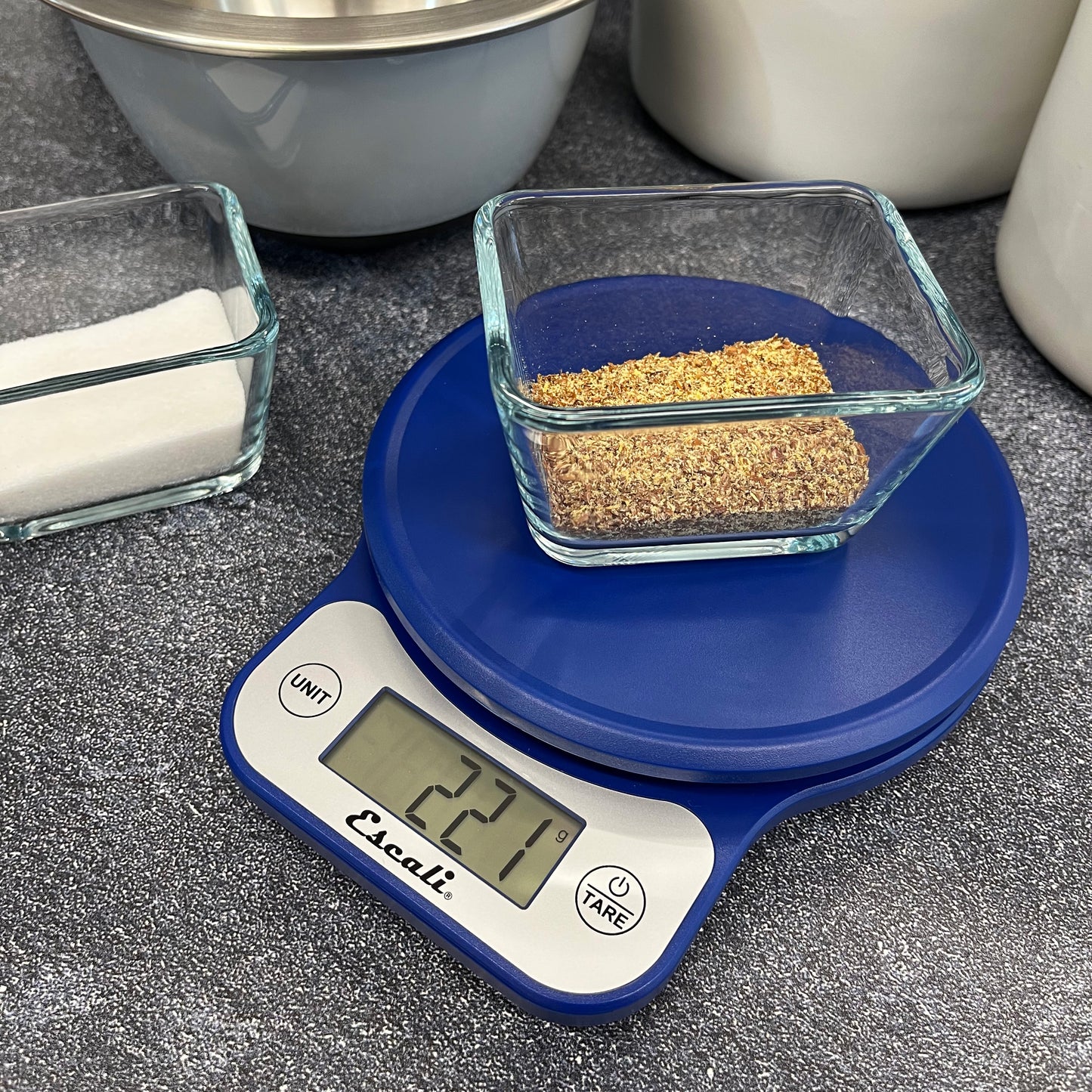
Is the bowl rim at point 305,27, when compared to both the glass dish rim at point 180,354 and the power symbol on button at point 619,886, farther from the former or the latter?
the power symbol on button at point 619,886

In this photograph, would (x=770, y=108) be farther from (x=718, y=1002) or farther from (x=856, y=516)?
(x=718, y=1002)

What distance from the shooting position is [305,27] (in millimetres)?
554

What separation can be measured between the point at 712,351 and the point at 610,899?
12.5 inches

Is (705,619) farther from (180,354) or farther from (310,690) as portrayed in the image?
(180,354)

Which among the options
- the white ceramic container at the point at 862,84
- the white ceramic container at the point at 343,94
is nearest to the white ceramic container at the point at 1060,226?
the white ceramic container at the point at 862,84

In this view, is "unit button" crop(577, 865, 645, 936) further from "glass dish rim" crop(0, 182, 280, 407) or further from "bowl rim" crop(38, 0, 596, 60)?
"bowl rim" crop(38, 0, 596, 60)

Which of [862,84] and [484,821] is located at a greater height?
[862,84]

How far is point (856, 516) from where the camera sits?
535mm

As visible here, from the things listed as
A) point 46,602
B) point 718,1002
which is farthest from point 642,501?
point 46,602

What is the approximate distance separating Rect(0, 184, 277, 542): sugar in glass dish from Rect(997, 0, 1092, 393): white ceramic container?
0.47m

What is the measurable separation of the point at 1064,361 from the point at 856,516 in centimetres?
27

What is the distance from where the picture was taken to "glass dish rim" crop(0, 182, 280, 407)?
513 mm

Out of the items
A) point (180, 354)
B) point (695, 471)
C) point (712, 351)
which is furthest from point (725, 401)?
point (180, 354)

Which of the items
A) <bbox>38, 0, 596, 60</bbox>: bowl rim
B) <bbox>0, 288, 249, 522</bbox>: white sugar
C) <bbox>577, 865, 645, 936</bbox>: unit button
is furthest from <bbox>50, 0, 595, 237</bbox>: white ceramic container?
<bbox>577, 865, 645, 936</bbox>: unit button
